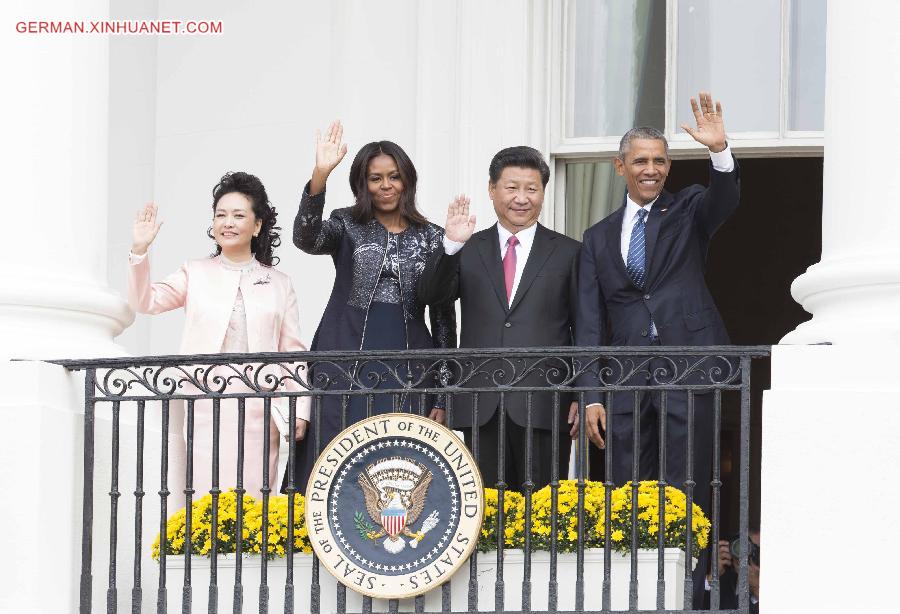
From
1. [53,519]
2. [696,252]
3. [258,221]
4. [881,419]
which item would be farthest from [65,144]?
[881,419]

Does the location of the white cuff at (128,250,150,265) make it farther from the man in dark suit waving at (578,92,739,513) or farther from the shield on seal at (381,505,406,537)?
the man in dark suit waving at (578,92,739,513)

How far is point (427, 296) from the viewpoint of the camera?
8070mm

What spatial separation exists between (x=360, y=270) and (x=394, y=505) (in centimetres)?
134

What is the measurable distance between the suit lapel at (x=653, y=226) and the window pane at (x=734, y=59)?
5.67 feet

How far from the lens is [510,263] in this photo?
834 centimetres

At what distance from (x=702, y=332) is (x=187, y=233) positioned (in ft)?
11.4

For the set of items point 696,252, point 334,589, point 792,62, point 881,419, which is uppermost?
point 792,62

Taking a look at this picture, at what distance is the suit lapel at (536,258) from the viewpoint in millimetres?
8195

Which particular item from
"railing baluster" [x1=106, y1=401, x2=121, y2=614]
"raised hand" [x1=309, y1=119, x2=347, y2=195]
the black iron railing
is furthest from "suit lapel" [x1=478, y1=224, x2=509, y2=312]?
"railing baluster" [x1=106, y1=401, x2=121, y2=614]

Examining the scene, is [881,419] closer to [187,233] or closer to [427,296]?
[427,296]

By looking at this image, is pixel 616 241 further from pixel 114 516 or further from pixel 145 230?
pixel 114 516

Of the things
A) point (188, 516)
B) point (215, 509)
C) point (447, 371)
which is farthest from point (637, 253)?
point (188, 516)

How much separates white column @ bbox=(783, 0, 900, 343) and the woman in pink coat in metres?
2.39

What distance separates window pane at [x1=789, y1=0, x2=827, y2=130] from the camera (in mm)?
9766
